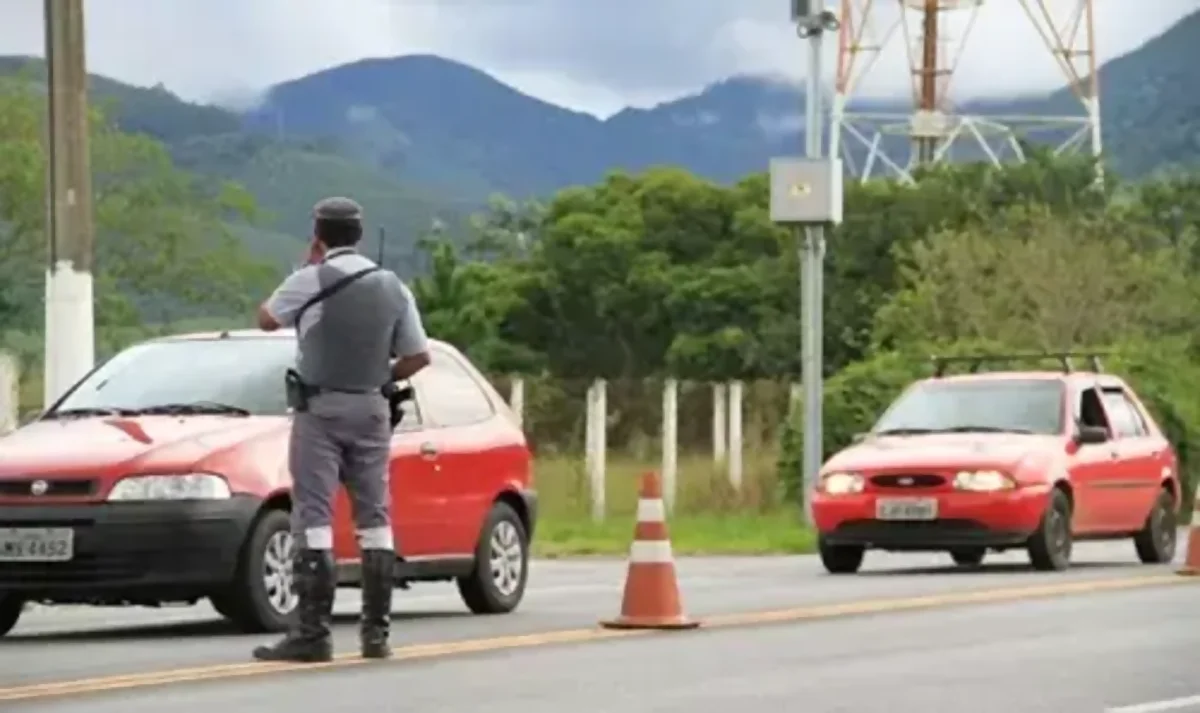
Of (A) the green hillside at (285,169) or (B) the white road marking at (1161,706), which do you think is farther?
(A) the green hillside at (285,169)

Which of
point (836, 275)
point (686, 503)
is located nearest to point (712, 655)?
point (686, 503)

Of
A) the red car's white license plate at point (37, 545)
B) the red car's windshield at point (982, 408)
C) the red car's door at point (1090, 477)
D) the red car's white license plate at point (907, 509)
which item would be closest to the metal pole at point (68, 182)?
the red car's white license plate at point (907, 509)

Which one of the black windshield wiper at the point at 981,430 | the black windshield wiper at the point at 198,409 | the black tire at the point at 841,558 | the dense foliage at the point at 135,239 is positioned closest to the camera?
the black windshield wiper at the point at 198,409

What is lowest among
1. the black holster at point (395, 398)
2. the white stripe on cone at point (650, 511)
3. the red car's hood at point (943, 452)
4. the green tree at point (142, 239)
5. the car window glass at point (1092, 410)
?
the white stripe on cone at point (650, 511)

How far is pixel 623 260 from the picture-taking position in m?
83.7

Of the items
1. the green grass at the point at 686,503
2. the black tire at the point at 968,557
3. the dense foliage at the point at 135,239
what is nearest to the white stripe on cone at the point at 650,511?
the black tire at the point at 968,557

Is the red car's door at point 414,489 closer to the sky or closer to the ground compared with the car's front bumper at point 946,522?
closer to the sky

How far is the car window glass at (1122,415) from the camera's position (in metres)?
24.8

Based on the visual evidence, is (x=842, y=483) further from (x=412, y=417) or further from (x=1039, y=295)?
(x=1039, y=295)

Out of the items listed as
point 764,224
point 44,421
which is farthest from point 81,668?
point 764,224

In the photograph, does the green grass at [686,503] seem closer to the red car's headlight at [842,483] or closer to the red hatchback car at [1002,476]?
the red hatchback car at [1002,476]

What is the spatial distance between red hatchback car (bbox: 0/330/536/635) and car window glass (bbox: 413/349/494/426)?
0.05 ft

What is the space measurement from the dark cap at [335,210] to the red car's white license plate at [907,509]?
359 inches

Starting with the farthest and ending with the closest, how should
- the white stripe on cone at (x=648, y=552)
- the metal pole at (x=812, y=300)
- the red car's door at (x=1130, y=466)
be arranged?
the metal pole at (x=812, y=300) → the red car's door at (x=1130, y=466) → the white stripe on cone at (x=648, y=552)
